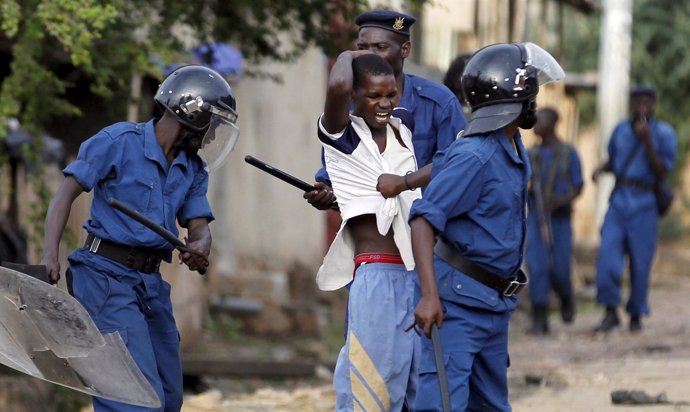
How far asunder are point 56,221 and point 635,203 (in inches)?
294

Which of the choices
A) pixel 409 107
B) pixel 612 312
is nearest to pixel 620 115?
pixel 612 312

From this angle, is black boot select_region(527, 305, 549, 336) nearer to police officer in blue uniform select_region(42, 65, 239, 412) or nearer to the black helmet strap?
police officer in blue uniform select_region(42, 65, 239, 412)

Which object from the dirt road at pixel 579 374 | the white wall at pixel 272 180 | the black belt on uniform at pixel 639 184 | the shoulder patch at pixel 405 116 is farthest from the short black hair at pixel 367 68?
the white wall at pixel 272 180

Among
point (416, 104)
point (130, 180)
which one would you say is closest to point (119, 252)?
point (130, 180)

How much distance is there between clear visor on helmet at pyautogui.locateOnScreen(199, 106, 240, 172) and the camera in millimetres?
6215

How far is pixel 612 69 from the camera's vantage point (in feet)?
79.8

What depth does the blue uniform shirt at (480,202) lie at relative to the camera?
A: 5.27 metres

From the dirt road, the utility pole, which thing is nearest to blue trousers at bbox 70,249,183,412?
the dirt road

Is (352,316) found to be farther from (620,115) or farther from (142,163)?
(620,115)

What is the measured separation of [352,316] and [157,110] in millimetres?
1318

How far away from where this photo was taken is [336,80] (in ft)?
18.4

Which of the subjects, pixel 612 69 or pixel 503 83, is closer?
pixel 503 83

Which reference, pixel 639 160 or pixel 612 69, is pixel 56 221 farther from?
pixel 612 69

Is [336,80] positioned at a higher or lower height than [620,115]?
higher
